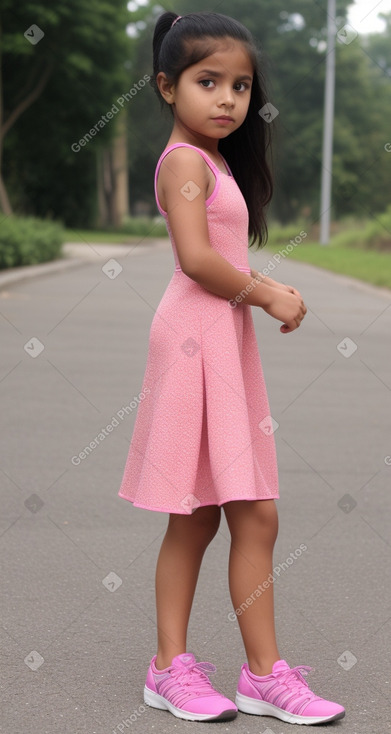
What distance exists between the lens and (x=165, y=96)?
297 cm

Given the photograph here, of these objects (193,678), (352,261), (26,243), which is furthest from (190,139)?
(352,261)

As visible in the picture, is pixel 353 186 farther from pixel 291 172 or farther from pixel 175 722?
pixel 175 722

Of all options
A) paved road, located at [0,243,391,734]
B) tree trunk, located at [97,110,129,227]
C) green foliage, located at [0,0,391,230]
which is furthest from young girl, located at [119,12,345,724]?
tree trunk, located at [97,110,129,227]

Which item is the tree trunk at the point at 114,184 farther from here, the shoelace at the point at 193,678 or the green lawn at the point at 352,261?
the shoelace at the point at 193,678

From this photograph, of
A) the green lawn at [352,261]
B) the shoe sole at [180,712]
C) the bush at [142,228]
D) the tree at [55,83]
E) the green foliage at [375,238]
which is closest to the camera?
the shoe sole at [180,712]

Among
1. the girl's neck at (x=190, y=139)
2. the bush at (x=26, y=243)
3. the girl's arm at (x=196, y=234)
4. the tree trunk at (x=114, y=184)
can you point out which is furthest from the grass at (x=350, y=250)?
the girl's arm at (x=196, y=234)

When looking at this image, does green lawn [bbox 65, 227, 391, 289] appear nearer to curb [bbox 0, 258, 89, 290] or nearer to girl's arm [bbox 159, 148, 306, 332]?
curb [bbox 0, 258, 89, 290]

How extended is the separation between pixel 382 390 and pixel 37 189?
4973 centimetres

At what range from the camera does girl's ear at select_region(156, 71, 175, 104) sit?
117 inches

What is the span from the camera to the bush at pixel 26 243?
71.2 feet

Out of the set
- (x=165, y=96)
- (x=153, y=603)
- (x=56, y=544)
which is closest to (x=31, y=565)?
(x=56, y=544)

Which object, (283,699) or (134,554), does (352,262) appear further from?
(283,699)

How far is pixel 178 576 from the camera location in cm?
303

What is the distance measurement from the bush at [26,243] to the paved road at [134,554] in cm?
1196
